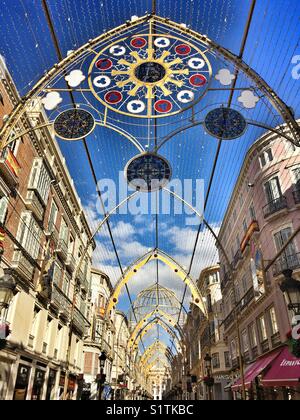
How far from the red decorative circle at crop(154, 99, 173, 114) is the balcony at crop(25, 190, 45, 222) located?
9.43 meters

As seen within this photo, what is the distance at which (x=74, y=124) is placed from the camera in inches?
359

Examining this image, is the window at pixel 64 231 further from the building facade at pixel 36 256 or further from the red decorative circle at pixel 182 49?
the red decorative circle at pixel 182 49

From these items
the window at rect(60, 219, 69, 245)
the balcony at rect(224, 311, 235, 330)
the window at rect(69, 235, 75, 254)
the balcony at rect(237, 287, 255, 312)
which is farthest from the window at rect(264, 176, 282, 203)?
the window at rect(69, 235, 75, 254)

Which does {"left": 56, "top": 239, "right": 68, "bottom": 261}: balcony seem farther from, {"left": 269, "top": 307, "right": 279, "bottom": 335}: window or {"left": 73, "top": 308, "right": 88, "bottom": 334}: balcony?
{"left": 269, "top": 307, "right": 279, "bottom": 335}: window

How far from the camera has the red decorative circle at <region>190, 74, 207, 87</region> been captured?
8.83 m

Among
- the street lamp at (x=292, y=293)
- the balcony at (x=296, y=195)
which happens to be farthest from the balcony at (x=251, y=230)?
the street lamp at (x=292, y=293)

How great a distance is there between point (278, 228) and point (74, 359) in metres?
17.6

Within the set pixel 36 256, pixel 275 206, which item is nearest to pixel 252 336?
pixel 275 206

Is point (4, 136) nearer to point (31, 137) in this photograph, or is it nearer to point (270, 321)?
point (31, 137)

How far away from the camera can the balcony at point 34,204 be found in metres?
15.9

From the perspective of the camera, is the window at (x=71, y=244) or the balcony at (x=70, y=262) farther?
the window at (x=71, y=244)

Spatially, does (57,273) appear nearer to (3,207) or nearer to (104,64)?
(3,207)

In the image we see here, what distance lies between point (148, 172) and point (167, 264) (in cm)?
1585

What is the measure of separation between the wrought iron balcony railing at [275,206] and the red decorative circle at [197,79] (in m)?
11.4
